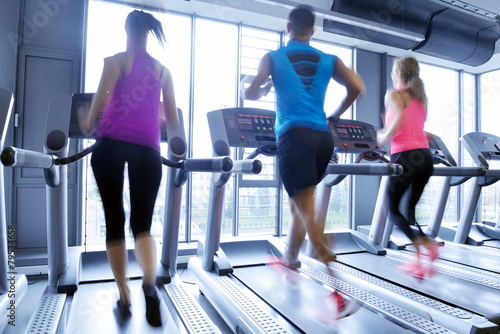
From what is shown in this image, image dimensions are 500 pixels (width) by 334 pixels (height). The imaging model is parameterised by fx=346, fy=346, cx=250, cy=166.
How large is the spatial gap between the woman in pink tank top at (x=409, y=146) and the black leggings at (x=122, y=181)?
5.78 ft

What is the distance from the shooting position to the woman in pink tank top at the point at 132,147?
1443 mm

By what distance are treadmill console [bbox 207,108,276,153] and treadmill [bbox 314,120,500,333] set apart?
0.81m

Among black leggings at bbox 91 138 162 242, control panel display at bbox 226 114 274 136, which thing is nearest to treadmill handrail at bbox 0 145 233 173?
black leggings at bbox 91 138 162 242

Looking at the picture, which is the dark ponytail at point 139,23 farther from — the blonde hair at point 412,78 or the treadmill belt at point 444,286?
the treadmill belt at point 444,286

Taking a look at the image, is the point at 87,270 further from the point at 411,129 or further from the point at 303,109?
the point at 411,129

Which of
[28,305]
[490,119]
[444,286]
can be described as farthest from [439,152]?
[28,305]

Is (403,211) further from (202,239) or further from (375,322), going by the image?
(202,239)

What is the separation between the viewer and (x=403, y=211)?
261 centimetres

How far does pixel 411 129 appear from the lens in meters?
2.49

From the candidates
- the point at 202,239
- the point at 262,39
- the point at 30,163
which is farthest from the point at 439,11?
the point at 30,163

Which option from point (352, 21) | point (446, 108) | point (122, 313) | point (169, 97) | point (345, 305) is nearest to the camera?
point (169, 97)

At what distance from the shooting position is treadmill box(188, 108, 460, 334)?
178 cm

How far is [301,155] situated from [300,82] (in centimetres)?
37

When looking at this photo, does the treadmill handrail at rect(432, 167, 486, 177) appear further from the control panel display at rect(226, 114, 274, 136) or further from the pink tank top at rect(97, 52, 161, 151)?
the pink tank top at rect(97, 52, 161, 151)
